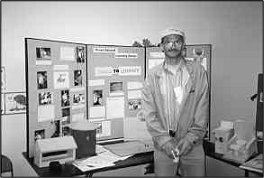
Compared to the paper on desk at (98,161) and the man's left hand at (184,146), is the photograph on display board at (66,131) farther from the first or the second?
the man's left hand at (184,146)

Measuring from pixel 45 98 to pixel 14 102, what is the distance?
1.92 ft

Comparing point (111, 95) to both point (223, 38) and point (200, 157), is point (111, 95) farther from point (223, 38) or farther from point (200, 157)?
point (223, 38)

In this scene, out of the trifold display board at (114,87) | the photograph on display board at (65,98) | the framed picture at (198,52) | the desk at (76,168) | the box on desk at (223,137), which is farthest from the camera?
the framed picture at (198,52)

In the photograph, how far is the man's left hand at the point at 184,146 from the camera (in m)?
1.83

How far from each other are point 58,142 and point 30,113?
0.28 meters

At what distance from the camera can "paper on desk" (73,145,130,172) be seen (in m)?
1.83

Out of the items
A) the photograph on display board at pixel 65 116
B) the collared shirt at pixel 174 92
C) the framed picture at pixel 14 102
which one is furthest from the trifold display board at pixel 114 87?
the framed picture at pixel 14 102

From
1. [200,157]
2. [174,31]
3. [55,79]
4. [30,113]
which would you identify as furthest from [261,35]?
[30,113]

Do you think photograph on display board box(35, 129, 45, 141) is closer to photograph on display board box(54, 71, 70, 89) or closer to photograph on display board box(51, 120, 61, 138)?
photograph on display board box(51, 120, 61, 138)

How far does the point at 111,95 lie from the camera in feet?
8.06

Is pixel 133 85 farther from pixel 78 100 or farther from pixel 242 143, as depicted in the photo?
pixel 242 143

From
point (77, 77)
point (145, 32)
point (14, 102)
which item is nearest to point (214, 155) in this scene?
point (77, 77)

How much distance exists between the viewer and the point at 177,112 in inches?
74.4

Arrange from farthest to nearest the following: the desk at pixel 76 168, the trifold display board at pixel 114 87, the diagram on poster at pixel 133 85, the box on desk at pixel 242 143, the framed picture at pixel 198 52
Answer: the framed picture at pixel 198 52, the diagram on poster at pixel 133 85, the trifold display board at pixel 114 87, the box on desk at pixel 242 143, the desk at pixel 76 168
